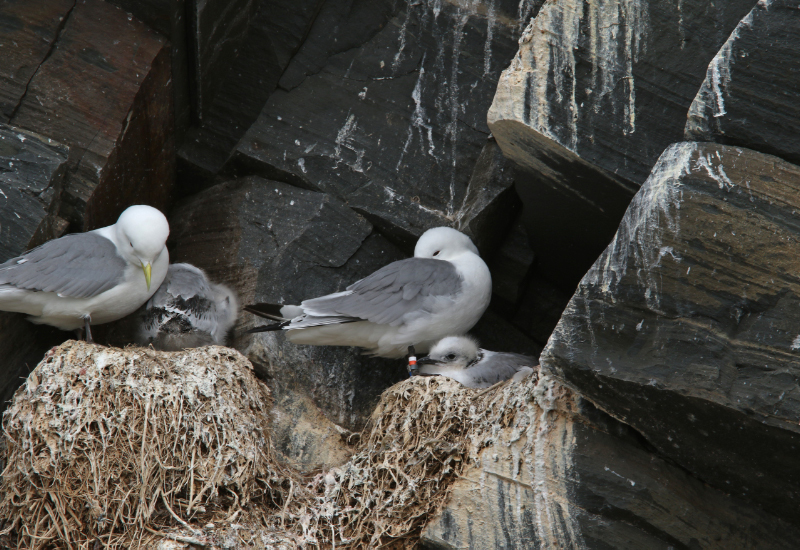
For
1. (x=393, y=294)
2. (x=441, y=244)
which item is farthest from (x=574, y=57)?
(x=393, y=294)

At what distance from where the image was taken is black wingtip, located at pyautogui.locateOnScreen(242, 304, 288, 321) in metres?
4.93

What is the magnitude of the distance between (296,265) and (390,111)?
1.34m

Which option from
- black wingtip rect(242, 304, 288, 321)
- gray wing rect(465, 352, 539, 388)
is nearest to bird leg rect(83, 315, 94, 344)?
black wingtip rect(242, 304, 288, 321)

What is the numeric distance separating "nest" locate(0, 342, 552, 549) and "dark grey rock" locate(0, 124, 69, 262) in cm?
80

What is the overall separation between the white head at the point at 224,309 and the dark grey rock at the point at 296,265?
74 millimetres

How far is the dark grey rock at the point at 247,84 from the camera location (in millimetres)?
5746

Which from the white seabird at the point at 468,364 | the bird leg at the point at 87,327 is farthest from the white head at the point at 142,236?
the white seabird at the point at 468,364

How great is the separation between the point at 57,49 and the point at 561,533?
4.33 m

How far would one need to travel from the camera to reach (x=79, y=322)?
4812 millimetres

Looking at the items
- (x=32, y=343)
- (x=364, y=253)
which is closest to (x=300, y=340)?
(x=364, y=253)

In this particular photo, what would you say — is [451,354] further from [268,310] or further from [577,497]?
[577,497]

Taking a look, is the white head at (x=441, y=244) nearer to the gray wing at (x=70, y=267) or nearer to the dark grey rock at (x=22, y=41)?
the gray wing at (x=70, y=267)

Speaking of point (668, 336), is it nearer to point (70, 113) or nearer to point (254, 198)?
point (254, 198)

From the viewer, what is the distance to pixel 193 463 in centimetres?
413
